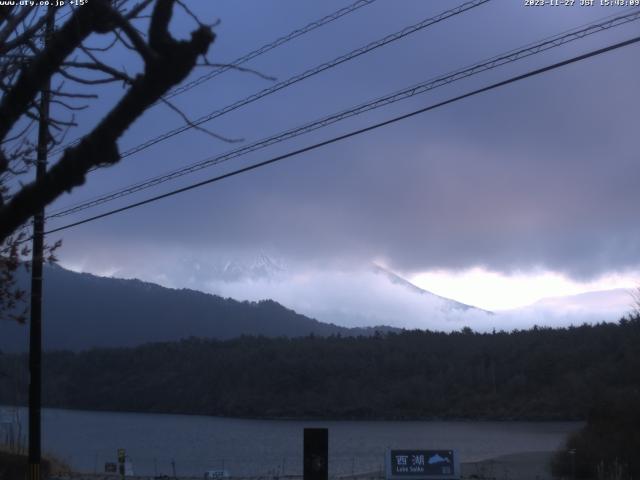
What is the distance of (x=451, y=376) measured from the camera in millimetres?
96062

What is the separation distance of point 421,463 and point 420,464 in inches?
1.3

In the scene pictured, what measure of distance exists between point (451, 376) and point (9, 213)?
93347mm

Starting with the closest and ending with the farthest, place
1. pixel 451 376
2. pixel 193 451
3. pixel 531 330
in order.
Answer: pixel 193 451, pixel 451 376, pixel 531 330

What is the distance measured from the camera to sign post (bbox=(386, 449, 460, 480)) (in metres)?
19.8

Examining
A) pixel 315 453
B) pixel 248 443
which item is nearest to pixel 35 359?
pixel 315 453

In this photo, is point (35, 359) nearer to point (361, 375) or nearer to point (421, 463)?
point (421, 463)

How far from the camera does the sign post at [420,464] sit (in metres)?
19.8

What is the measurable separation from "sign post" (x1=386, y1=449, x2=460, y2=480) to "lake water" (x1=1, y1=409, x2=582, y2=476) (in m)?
17.4

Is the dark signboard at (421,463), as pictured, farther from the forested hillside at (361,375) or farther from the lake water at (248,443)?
the forested hillside at (361,375)

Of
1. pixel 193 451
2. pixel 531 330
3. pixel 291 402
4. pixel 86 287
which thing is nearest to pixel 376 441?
pixel 193 451

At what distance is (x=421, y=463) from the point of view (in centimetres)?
1997

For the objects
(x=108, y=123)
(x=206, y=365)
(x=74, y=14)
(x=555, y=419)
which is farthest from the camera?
(x=206, y=365)

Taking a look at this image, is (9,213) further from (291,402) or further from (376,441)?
(291,402)

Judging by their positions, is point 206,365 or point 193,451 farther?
point 206,365
